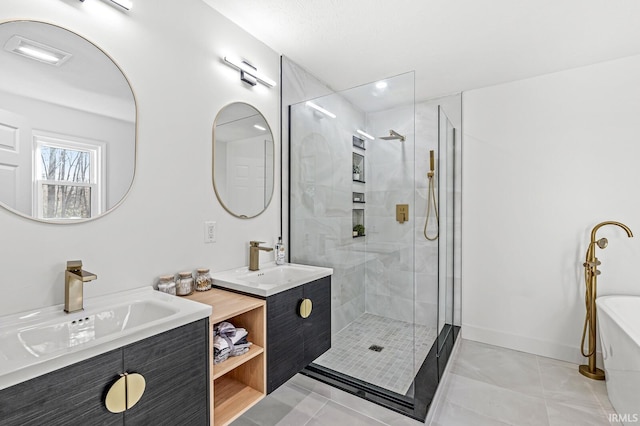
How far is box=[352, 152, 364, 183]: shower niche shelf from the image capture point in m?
2.30

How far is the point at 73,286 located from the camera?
3.89 feet

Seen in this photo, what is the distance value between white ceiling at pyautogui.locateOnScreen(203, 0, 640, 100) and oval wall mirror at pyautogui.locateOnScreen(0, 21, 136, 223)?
2.83 feet

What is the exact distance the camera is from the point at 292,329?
1729 mm

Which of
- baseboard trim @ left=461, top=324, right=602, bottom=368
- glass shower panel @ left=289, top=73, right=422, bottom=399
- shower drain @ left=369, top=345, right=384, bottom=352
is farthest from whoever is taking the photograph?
baseboard trim @ left=461, top=324, right=602, bottom=368

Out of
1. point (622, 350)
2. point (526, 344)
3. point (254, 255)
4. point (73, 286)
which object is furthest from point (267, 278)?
point (526, 344)

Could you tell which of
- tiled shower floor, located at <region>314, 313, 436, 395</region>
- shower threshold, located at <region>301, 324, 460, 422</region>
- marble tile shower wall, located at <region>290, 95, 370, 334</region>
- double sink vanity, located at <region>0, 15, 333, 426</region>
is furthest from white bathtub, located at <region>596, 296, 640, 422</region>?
double sink vanity, located at <region>0, 15, 333, 426</region>

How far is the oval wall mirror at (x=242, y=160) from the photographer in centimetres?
191

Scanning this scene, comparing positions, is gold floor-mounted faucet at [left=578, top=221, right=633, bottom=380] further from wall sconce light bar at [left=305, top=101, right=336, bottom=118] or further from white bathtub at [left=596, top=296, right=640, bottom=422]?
wall sconce light bar at [left=305, top=101, right=336, bottom=118]

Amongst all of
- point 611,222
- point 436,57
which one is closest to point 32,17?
point 436,57

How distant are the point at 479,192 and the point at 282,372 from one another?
248 cm

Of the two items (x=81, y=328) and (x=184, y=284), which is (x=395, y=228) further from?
(x=81, y=328)

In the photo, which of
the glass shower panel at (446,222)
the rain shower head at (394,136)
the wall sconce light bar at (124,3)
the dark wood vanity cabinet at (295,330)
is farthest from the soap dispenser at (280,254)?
the wall sconce light bar at (124,3)

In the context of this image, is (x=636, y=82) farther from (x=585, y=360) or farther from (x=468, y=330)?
(x=468, y=330)

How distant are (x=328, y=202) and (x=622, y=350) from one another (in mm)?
2023
